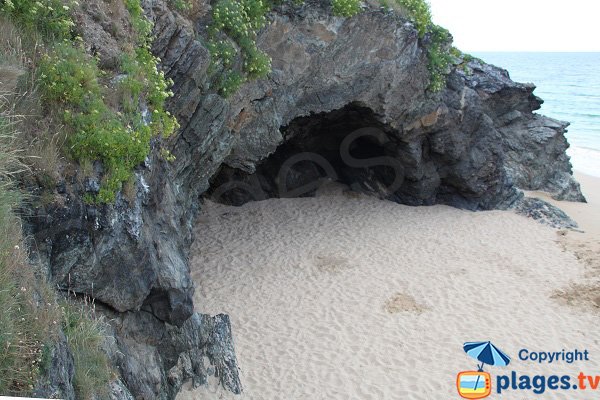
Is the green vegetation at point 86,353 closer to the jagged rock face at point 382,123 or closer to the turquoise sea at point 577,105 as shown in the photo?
the jagged rock face at point 382,123

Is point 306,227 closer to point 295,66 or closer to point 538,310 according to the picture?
point 295,66

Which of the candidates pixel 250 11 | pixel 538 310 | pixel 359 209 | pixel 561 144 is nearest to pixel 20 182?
pixel 250 11

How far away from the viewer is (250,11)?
498 inches

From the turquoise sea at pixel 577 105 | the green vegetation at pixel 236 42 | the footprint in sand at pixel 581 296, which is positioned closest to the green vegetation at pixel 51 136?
the green vegetation at pixel 236 42

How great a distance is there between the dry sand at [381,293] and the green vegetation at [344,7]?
742cm

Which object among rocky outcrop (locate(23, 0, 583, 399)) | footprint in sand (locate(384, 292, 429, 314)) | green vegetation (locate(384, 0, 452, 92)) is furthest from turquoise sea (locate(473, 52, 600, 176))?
footprint in sand (locate(384, 292, 429, 314))

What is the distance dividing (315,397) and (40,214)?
649 centimetres

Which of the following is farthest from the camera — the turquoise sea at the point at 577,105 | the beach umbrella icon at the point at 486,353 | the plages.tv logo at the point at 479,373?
the turquoise sea at the point at 577,105

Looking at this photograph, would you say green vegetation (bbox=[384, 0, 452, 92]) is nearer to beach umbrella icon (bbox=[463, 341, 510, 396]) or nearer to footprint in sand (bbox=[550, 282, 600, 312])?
footprint in sand (bbox=[550, 282, 600, 312])

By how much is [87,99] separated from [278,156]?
13.6 meters

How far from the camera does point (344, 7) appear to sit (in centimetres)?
1480

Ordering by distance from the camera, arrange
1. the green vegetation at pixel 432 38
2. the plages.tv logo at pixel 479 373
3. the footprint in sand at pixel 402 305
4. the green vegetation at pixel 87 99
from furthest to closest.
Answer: the green vegetation at pixel 432 38 → the footprint in sand at pixel 402 305 → the plages.tv logo at pixel 479 373 → the green vegetation at pixel 87 99

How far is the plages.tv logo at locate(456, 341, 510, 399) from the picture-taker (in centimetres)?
1052

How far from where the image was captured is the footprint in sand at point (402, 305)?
43.6 ft
